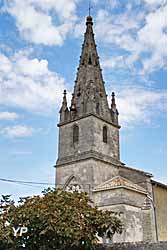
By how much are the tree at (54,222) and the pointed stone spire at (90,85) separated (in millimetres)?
13631

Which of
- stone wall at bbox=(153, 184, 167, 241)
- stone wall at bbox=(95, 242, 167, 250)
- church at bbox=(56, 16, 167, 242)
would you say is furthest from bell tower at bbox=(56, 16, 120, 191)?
stone wall at bbox=(95, 242, 167, 250)

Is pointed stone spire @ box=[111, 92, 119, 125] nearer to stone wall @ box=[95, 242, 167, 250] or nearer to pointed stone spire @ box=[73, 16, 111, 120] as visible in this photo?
pointed stone spire @ box=[73, 16, 111, 120]

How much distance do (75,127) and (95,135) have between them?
A: 2324mm

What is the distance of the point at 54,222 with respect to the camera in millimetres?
15578

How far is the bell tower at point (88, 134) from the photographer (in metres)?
28.4

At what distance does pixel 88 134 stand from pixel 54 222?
14.3 m

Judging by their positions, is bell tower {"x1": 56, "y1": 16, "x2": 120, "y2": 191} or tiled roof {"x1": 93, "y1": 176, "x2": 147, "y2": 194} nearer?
tiled roof {"x1": 93, "y1": 176, "x2": 147, "y2": 194}

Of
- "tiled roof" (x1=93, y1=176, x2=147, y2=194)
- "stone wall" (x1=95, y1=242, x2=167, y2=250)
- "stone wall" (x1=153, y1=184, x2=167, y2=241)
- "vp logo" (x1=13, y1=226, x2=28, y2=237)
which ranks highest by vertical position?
"tiled roof" (x1=93, y1=176, x2=147, y2=194)

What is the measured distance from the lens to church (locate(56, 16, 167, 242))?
1000 inches

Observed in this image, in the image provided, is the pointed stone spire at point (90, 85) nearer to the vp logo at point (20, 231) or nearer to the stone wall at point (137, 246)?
the stone wall at point (137, 246)

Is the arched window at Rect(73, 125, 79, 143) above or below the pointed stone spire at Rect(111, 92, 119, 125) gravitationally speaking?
below

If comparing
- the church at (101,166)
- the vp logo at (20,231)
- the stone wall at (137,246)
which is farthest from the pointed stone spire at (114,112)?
the vp logo at (20,231)

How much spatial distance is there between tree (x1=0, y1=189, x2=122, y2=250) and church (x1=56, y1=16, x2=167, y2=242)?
7449 mm

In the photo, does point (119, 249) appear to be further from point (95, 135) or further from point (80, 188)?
point (95, 135)
